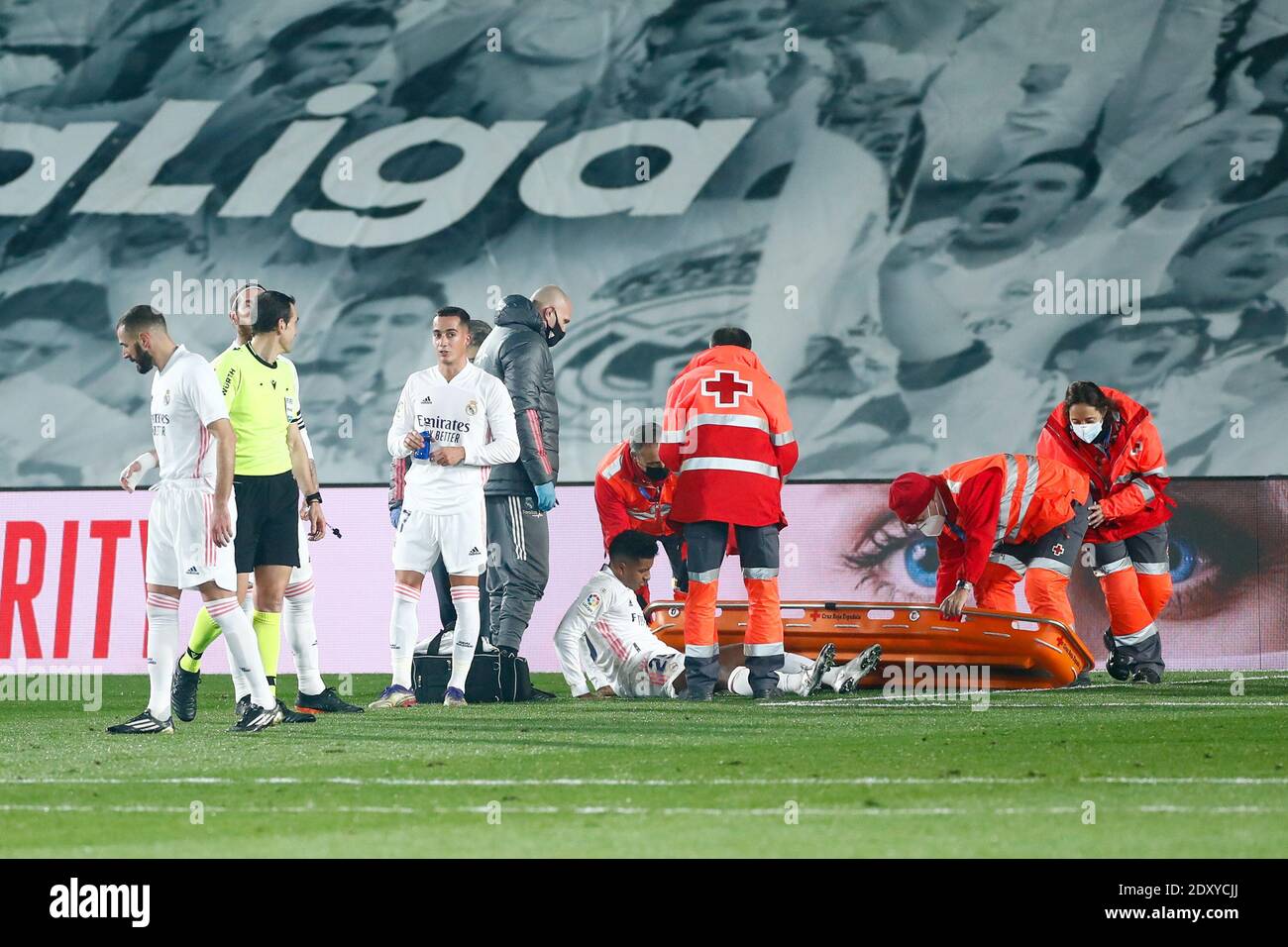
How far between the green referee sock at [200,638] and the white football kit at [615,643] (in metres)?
2.01

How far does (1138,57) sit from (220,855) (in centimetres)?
1109

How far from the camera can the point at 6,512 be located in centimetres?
1144

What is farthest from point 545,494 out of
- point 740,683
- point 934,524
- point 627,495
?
point 934,524

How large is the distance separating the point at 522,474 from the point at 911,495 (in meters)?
1.97

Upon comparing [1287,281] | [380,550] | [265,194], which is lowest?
[380,550]

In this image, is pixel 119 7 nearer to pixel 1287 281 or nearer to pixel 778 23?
pixel 778 23

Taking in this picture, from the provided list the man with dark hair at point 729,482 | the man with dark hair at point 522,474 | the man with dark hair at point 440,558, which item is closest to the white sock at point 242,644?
the man with dark hair at point 522,474

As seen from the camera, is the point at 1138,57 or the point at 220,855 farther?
the point at 1138,57

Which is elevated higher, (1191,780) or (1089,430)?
(1089,430)

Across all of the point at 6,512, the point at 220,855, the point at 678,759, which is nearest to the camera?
the point at 220,855

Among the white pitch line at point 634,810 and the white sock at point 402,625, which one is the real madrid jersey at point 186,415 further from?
the white pitch line at point 634,810

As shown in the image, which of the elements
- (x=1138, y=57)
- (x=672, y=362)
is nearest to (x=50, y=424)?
(x=672, y=362)

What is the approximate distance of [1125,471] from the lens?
32.0 ft

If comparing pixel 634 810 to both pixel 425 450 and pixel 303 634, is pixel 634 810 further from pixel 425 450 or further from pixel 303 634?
pixel 425 450
